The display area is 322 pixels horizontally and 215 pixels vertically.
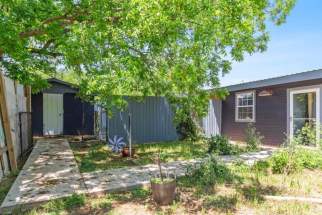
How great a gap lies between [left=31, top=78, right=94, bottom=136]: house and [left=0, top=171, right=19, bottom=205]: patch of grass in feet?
26.2

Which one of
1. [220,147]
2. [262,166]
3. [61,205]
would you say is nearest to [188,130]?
[220,147]

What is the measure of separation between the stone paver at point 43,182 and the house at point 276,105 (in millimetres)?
6570

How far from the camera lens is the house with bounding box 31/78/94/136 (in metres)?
13.9

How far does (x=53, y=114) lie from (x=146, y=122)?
5983 millimetres

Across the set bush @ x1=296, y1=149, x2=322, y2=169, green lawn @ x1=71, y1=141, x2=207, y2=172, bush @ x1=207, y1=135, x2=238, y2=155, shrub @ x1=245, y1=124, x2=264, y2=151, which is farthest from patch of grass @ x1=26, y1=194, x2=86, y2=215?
shrub @ x1=245, y1=124, x2=264, y2=151

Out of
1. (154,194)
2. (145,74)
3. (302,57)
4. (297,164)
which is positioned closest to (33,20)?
(145,74)

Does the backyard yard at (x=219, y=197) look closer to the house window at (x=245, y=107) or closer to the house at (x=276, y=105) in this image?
the house at (x=276, y=105)

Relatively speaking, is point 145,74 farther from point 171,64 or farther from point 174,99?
point 174,99

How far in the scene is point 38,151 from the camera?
28.5 ft

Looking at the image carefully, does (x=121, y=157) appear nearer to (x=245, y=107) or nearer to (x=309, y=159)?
(x=309, y=159)

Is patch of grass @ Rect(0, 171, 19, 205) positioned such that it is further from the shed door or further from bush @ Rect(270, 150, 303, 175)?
the shed door

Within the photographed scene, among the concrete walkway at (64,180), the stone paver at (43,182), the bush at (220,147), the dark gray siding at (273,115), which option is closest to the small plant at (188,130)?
the dark gray siding at (273,115)

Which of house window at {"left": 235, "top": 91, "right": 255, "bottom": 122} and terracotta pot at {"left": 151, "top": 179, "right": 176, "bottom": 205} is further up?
house window at {"left": 235, "top": 91, "right": 255, "bottom": 122}

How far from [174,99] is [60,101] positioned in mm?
9203
